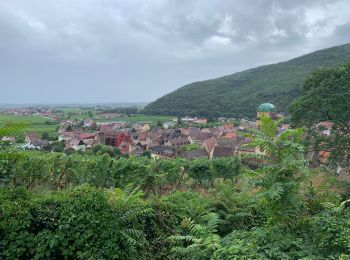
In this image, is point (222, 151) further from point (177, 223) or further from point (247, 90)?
point (247, 90)

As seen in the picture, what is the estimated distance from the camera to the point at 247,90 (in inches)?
5408

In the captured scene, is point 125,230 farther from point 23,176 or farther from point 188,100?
point 188,100

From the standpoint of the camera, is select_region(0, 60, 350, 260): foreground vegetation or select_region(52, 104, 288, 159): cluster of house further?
select_region(52, 104, 288, 159): cluster of house

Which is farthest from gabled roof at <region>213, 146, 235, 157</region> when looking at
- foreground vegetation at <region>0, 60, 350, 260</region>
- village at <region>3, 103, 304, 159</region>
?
foreground vegetation at <region>0, 60, 350, 260</region>

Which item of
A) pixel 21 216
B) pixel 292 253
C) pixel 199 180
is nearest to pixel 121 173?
pixel 199 180

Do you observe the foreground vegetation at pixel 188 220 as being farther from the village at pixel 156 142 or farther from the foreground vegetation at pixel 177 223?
the village at pixel 156 142

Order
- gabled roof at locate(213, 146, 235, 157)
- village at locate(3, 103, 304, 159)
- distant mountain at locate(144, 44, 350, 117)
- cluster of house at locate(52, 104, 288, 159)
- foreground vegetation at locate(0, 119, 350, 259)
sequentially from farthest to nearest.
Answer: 1. distant mountain at locate(144, 44, 350, 117)
2. cluster of house at locate(52, 104, 288, 159)
3. village at locate(3, 103, 304, 159)
4. gabled roof at locate(213, 146, 235, 157)
5. foreground vegetation at locate(0, 119, 350, 259)

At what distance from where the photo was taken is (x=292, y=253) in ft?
17.0

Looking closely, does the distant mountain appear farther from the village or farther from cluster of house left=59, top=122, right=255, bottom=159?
the village

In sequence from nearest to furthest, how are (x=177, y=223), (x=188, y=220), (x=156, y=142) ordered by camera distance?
(x=188, y=220) < (x=177, y=223) < (x=156, y=142)

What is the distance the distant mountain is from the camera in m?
111

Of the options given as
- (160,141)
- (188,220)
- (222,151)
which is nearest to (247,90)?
(160,141)

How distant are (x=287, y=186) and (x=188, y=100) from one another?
140512mm

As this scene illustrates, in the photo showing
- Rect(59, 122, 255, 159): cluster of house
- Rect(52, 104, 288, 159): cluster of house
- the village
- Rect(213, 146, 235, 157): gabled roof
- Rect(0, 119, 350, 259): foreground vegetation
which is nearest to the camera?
Rect(0, 119, 350, 259): foreground vegetation
